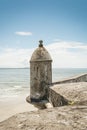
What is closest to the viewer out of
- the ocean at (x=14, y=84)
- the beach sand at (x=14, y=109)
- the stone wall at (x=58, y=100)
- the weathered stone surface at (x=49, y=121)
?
the weathered stone surface at (x=49, y=121)

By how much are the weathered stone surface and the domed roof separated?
334 inches

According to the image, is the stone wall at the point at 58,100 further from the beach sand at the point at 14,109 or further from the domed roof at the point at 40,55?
the domed roof at the point at 40,55

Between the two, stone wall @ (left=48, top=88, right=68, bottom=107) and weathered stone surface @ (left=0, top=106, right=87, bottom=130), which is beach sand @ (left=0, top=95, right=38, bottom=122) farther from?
weathered stone surface @ (left=0, top=106, right=87, bottom=130)

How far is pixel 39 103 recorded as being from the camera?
9.99 metres

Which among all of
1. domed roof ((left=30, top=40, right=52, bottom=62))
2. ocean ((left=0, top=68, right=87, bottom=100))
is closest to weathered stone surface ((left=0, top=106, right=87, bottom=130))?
domed roof ((left=30, top=40, right=52, bottom=62))

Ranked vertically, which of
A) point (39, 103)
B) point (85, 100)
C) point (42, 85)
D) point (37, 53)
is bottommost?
point (39, 103)

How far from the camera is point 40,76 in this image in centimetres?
1041

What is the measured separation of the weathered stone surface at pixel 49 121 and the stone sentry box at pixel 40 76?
320 inches

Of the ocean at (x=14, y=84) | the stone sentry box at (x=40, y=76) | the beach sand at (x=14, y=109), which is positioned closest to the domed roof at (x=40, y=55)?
the stone sentry box at (x=40, y=76)

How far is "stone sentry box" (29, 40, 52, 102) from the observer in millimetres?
10359

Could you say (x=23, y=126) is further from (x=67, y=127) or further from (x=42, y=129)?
(x=67, y=127)

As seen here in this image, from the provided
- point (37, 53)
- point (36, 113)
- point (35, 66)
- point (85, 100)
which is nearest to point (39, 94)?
point (35, 66)

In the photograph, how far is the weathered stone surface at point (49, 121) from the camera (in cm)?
173

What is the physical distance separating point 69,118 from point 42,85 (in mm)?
8431
